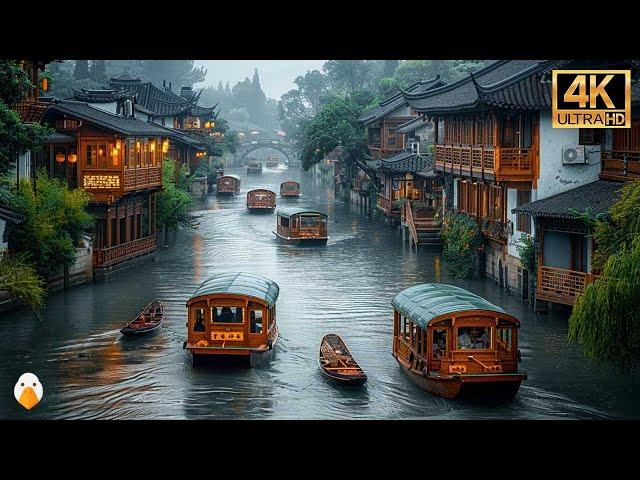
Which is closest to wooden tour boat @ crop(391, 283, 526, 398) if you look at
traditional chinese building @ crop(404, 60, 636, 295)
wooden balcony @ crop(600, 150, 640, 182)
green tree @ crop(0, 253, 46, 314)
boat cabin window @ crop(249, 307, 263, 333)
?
boat cabin window @ crop(249, 307, 263, 333)

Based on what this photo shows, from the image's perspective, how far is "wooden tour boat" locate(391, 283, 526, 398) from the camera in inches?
745

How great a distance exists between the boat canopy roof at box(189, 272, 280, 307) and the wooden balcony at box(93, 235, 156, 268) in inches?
476

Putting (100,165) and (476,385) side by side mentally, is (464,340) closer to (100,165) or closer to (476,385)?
(476,385)

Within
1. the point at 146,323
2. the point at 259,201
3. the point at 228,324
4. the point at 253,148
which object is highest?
the point at 253,148

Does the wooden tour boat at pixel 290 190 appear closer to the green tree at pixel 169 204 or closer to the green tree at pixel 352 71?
the green tree at pixel 352 71

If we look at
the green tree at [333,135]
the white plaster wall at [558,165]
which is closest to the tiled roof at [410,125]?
the green tree at [333,135]

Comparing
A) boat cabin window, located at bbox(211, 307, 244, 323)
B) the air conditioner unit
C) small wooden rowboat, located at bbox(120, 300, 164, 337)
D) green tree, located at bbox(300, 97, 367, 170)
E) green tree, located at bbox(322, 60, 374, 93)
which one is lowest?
small wooden rowboat, located at bbox(120, 300, 164, 337)

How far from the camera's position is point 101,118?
37844 mm

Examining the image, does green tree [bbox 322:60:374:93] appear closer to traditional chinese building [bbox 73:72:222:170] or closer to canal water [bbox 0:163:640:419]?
traditional chinese building [bbox 73:72:222:170]

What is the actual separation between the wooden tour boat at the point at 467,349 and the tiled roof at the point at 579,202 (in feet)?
23.1

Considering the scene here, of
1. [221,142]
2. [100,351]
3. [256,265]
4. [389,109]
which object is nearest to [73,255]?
[100,351]

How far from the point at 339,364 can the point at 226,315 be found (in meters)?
2.60

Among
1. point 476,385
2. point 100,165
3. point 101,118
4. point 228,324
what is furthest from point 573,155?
point 101,118
